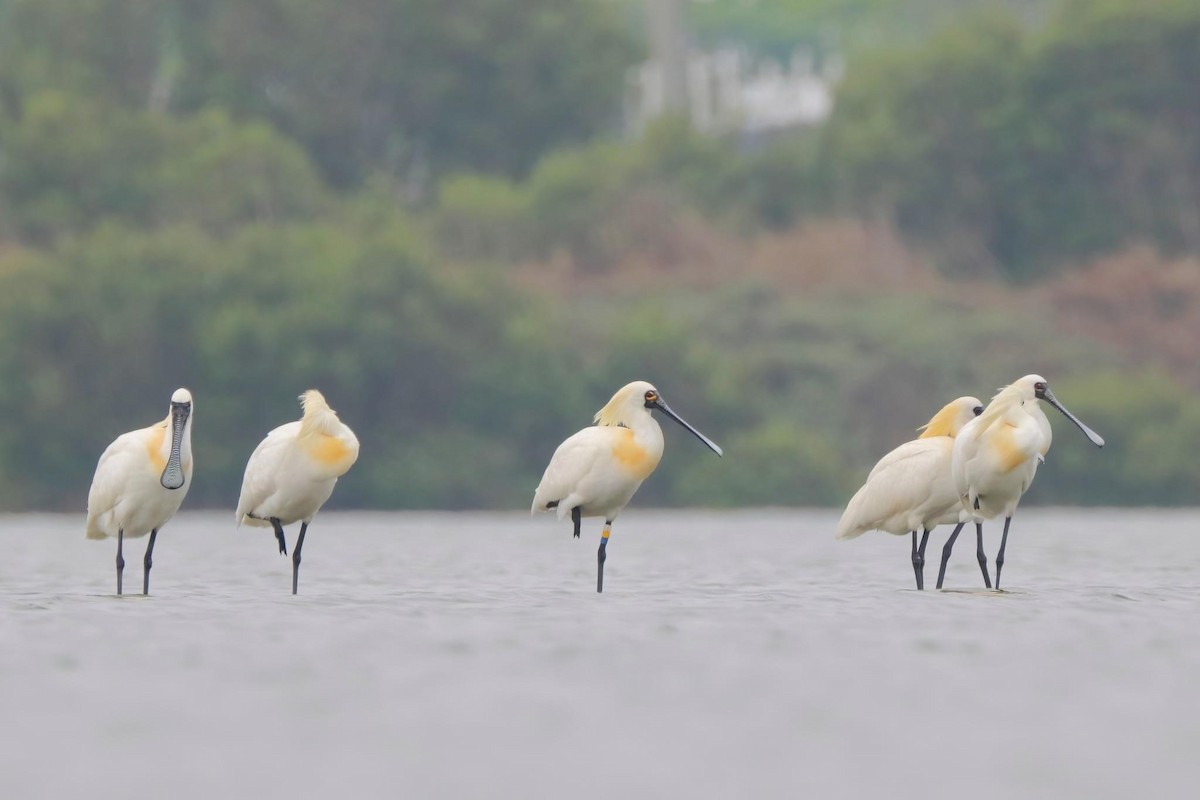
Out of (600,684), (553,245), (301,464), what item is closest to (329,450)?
(301,464)

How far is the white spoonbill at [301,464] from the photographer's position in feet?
63.9

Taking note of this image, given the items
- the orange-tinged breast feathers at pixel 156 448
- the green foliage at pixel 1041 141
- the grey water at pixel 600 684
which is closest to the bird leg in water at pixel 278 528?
the grey water at pixel 600 684

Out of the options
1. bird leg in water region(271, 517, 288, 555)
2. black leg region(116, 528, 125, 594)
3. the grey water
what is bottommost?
the grey water

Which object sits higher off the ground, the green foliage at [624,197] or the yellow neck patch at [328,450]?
the green foliage at [624,197]

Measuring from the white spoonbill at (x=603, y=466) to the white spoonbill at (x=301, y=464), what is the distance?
140 centimetres

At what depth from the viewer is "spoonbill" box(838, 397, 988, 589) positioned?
64.5ft

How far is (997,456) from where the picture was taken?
62.6 feet

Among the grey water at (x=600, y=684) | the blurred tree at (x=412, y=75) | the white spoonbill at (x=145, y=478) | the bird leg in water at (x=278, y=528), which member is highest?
the blurred tree at (x=412, y=75)

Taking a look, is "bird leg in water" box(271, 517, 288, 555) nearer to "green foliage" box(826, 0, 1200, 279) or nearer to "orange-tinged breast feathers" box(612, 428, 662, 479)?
"orange-tinged breast feathers" box(612, 428, 662, 479)

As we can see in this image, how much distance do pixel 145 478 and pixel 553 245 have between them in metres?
35.5

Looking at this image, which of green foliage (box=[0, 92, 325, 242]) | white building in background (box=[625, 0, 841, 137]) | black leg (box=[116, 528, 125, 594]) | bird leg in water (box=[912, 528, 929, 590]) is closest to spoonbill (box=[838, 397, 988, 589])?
bird leg in water (box=[912, 528, 929, 590])

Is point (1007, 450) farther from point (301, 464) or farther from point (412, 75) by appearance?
point (412, 75)

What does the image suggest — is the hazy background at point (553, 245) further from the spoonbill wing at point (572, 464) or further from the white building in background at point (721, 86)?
the spoonbill wing at point (572, 464)

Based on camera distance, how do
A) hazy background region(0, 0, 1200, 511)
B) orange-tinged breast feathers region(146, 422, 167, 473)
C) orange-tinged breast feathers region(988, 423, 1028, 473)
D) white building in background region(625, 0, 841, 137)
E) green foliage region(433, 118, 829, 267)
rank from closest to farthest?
orange-tinged breast feathers region(988, 423, 1028, 473)
orange-tinged breast feathers region(146, 422, 167, 473)
hazy background region(0, 0, 1200, 511)
green foliage region(433, 118, 829, 267)
white building in background region(625, 0, 841, 137)
